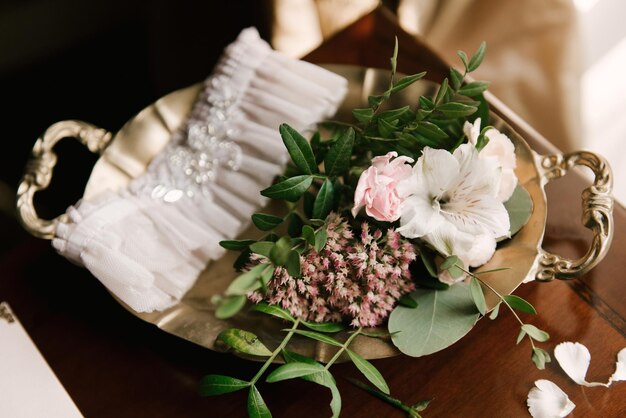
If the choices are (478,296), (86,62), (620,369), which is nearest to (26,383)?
(478,296)

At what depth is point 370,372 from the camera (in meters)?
0.48

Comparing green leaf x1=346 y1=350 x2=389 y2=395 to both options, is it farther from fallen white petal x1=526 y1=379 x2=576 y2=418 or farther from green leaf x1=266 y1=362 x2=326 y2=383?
fallen white petal x1=526 y1=379 x2=576 y2=418

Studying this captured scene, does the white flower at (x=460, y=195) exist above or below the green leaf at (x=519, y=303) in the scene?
above

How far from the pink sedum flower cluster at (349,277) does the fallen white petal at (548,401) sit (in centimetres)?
15

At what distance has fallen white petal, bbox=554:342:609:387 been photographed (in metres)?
0.54

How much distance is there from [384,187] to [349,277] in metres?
0.09

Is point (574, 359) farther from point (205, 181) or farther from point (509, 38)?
point (509, 38)

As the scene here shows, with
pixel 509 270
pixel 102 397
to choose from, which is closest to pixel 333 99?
pixel 509 270

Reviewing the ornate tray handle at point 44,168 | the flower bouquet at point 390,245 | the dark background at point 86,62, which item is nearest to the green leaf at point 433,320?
the flower bouquet at point 390,245

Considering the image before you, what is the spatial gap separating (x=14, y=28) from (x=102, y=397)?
71cm

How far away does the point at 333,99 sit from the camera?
69 centimetres

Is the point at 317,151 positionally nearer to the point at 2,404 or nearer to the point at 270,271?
the point at 270,271

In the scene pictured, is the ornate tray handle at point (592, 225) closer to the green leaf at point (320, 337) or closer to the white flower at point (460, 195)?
the white flower at point (460, 195)

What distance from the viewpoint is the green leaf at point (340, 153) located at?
1.74 ft
